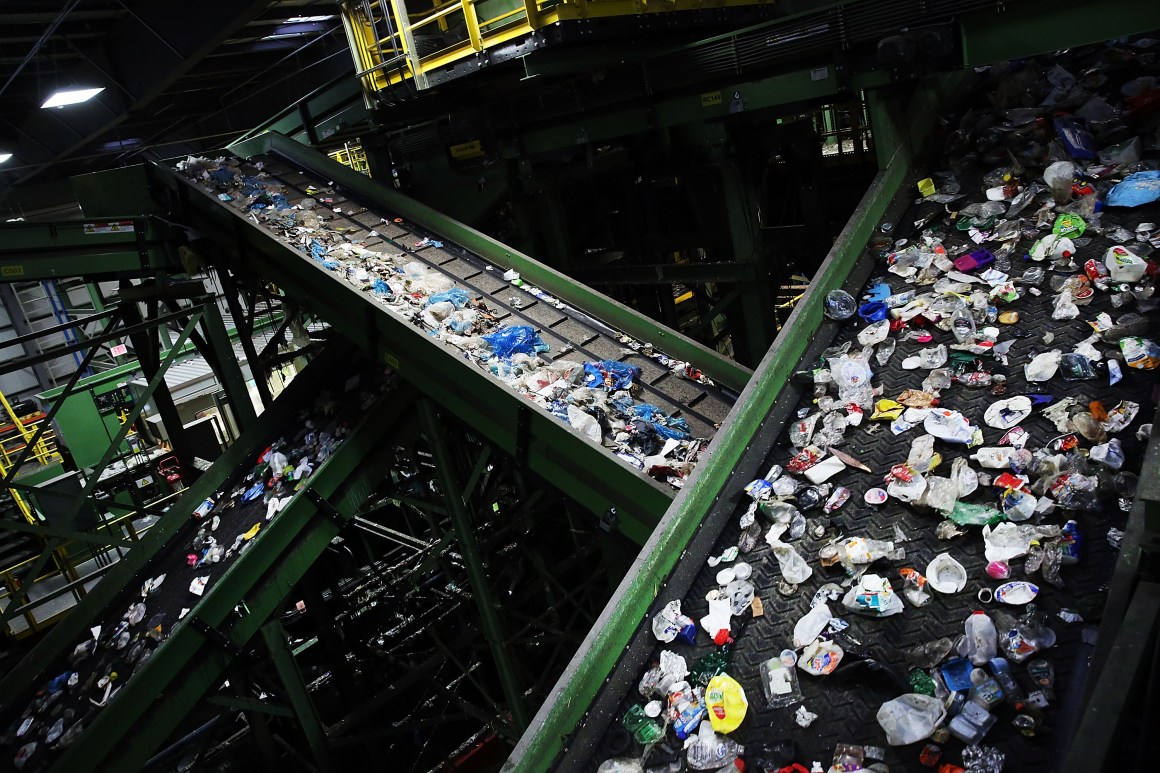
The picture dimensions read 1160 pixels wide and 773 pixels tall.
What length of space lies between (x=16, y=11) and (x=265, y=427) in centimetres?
654

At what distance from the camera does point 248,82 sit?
1374cm

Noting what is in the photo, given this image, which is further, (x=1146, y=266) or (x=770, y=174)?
(x=770, y=174)

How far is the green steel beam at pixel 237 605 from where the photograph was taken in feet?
13.2

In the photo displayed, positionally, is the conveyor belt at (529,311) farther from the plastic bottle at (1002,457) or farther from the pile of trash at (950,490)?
the plastic bottle at (1002,457)

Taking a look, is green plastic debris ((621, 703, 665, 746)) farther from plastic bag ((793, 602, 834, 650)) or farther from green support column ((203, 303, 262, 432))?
green support column ((203, 303, 262, 432))

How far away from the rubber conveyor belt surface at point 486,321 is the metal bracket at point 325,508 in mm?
1008

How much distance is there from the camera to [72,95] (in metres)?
10.4

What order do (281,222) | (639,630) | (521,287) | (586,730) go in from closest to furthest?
(586,730) → (639,630) → (521,287) → (281,222)

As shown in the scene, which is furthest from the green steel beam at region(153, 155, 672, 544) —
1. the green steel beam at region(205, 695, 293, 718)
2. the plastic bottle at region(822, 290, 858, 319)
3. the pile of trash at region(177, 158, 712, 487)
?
the green steel beam at region(205, 695, 293, 718)

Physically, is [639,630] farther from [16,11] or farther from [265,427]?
[16,11]

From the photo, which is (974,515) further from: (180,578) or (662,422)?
(180,578)

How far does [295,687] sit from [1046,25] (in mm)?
5497

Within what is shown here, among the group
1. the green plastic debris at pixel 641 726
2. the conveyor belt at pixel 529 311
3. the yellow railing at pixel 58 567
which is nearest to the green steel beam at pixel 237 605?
the conveyor belt at pixel 529 311

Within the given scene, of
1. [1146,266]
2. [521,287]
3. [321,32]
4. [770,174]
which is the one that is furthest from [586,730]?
[321,32]
